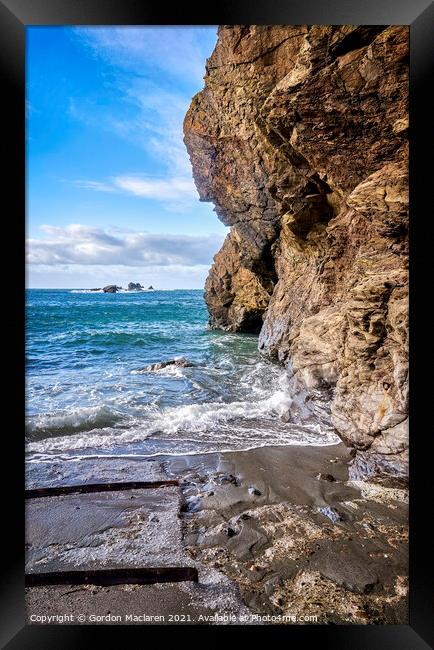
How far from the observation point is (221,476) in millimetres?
4645

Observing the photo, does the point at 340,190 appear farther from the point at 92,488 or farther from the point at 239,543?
the point at 92,488

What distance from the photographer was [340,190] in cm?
745

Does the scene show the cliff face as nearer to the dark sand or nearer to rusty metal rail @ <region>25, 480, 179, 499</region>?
the dark sand

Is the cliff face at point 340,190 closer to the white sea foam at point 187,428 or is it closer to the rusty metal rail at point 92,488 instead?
the white sea foam at point 187,428

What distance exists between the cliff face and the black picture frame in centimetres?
112

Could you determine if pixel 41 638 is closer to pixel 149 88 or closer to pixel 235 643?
pixel 235 643

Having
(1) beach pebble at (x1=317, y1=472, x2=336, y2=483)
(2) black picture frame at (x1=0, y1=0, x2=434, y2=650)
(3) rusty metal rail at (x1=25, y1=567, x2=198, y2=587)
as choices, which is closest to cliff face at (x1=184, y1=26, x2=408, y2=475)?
(1) beach pebble at (x1=317, y1=472, x2=336, y2=483)

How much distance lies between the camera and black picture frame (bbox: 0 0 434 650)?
2594 mm

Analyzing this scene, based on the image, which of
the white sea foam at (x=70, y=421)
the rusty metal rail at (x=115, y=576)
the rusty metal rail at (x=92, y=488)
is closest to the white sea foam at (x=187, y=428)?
the white sea foam at (x=70, y=421)

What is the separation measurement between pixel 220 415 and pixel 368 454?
362cm

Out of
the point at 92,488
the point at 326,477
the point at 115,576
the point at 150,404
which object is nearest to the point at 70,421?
the point at 150,404
